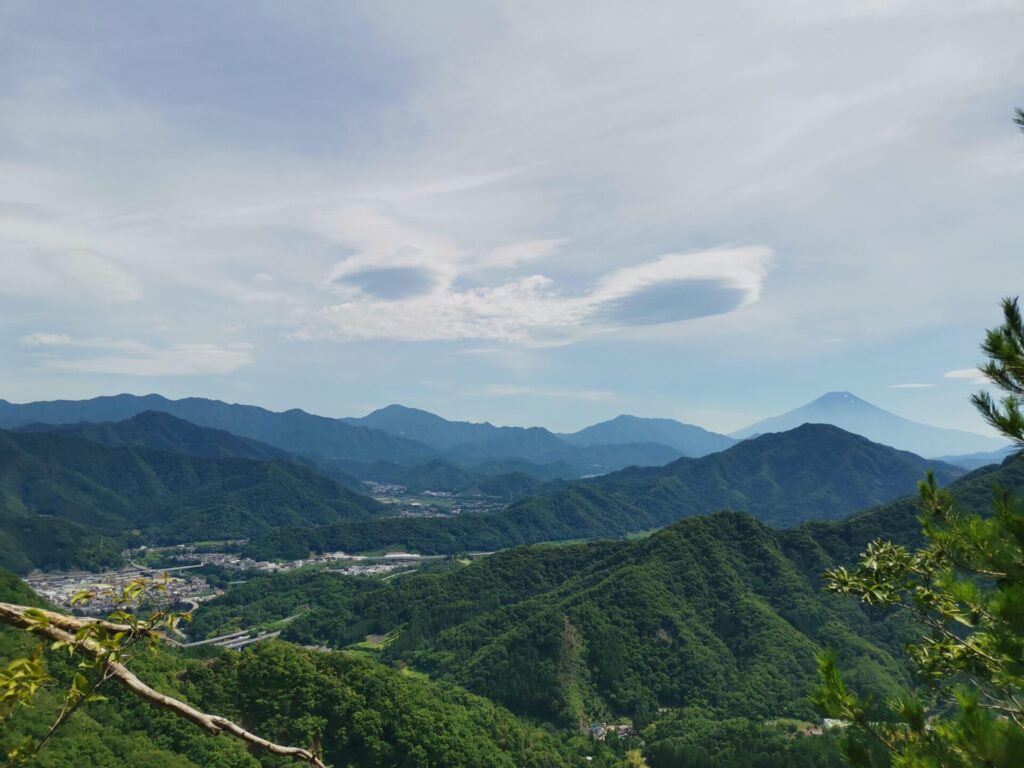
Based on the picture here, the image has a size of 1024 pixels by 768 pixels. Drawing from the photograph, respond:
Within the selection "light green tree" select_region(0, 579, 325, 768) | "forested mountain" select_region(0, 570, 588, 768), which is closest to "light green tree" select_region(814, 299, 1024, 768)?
"light green tree" select_region(0, 579, 325, 768)

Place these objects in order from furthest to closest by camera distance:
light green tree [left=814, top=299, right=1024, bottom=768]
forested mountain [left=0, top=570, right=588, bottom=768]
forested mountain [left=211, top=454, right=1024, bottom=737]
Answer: forested mountain [left=211, top=454, right=1024, bottom=737] < forested mountain [left=0, top=570, right=588, bottom=768] < light green tree [left=814, top=299, right=1024, bottom=768]

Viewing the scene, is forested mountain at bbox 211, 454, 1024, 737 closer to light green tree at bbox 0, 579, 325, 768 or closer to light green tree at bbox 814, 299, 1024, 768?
light green tree at bbox 814, 299, 1024, 768

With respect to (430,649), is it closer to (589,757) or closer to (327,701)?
(589,757)

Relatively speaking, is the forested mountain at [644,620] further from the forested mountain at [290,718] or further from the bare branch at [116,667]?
the bare branch at [116,667]

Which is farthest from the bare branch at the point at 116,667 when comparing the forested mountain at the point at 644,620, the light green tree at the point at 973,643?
the forested mountain at the point at 644,620

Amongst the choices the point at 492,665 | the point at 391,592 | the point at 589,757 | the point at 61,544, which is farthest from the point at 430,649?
the point at 61,544
